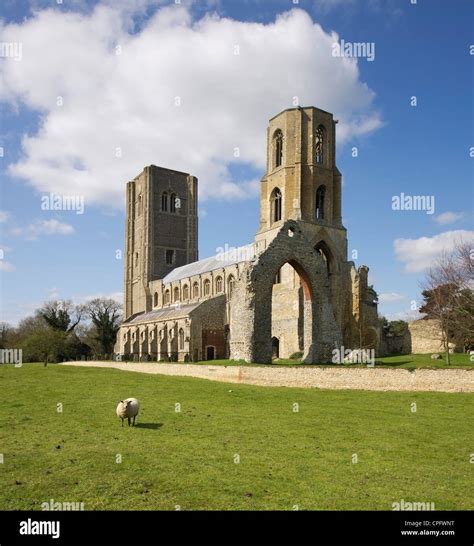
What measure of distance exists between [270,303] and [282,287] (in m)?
18.1

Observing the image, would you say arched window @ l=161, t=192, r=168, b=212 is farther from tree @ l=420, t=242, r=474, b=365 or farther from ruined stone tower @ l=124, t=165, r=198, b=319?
tree @ l=420, t=242, r=474, b=365

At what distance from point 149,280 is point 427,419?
65311 mm

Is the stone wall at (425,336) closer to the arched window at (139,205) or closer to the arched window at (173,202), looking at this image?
the arched window at (173,202)

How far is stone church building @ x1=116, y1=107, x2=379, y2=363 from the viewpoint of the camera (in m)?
28.8

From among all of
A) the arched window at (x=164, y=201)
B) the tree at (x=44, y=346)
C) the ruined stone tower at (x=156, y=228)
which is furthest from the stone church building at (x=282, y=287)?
the arched window at (x=164, y=201)

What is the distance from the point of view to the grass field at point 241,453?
23.9 ft

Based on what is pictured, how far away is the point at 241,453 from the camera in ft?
31.9

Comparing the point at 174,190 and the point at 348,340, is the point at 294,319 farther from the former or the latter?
the point at 174,190

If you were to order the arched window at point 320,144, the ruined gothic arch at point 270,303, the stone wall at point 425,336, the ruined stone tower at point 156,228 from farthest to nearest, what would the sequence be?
the ruined stone tower at point 156,228, the arched window at point 320,144, the stone wall at point 425,336, the ruined gothic arch at point 270,303

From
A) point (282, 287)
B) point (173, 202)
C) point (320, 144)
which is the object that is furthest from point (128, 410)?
point (173, 202)

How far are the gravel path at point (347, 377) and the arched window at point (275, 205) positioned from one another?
28.0 m

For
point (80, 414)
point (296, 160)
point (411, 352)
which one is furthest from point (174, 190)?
point (80, 414)
